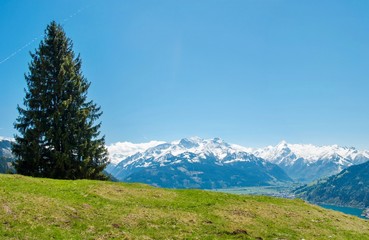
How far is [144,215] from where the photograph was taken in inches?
1157

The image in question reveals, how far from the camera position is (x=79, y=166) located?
52.2 m

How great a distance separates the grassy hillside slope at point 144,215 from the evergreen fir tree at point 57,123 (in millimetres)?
14037

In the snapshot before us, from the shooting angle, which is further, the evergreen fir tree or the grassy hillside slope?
the evergreen fir tree

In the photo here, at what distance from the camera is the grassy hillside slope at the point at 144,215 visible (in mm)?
24156

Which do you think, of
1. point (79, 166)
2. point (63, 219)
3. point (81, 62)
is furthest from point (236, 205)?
point (81, 62)

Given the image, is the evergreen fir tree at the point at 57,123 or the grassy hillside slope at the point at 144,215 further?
the evergreen fir tree at the point at 57,123

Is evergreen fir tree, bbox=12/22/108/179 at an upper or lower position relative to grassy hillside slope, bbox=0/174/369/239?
upper

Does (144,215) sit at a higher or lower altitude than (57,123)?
lower

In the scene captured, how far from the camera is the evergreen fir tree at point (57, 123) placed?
5122cm

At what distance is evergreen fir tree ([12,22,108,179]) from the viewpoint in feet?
168

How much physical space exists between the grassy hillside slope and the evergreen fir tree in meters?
14.0

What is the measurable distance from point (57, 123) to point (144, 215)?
2911 centimetres

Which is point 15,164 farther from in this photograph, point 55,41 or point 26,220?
point 26,220

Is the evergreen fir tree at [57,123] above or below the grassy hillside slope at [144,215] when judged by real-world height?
above
